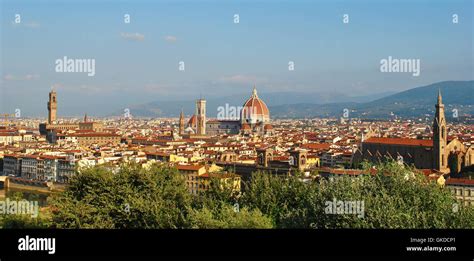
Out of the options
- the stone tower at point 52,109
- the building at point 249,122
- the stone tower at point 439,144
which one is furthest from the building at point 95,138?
the stone tower at point 439,144

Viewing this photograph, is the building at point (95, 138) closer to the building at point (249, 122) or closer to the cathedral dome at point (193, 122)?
the building at point (249, 122)

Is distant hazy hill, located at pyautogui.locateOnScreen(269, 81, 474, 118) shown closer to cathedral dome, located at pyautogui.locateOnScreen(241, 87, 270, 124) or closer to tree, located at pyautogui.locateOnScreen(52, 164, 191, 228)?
cathedral dome, located at pyautogui.locateOnScreen(241, 87, 270, 124)

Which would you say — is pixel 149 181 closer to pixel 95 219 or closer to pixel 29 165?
pixel 95 219

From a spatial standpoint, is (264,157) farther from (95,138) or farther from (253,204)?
(95,138)

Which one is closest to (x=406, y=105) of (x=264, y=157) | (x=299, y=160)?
(x=264, y=157)

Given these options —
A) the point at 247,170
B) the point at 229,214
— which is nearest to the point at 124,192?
the point at 229,214

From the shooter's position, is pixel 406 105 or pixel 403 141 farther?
pixel 406 105

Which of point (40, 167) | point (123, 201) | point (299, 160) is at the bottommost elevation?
point (40, 167)
